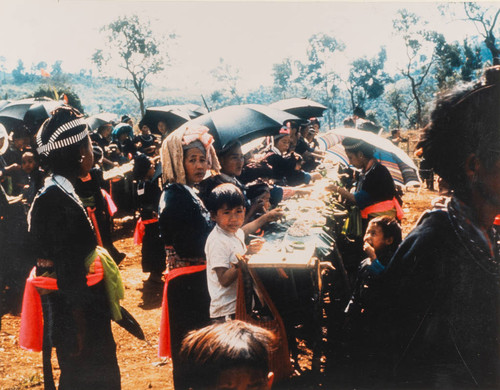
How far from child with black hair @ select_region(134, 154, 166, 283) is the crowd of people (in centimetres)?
138

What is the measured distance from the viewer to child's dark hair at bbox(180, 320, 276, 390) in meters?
1.41

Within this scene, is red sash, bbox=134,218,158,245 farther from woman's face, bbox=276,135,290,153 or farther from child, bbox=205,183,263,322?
child, bbox=205,183,263,322

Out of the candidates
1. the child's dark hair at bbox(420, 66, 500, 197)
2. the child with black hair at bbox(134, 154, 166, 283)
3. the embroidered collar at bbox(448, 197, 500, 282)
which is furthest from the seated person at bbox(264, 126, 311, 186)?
the embroidered collar at bbox(448, 197, 500, 282)

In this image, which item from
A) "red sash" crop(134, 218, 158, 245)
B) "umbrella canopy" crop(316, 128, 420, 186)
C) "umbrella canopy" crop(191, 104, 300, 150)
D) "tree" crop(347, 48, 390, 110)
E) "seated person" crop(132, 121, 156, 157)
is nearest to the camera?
"umbrella canopy" crop(316, 128, 420, 186)

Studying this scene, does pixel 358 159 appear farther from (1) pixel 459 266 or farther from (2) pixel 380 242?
(1) pixel 459 266

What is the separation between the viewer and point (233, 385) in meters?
1.43

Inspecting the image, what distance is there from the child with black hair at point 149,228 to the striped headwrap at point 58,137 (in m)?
3.27

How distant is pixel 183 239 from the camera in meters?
2.43

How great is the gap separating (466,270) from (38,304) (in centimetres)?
223

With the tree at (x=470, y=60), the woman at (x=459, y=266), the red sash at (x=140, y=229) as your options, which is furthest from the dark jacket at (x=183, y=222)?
the tree at (x=470, y=60)

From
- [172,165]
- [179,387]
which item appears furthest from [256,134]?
[179,387]

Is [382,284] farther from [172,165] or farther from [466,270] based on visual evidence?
[172,165]

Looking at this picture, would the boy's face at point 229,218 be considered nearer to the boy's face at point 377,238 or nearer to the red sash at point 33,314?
the red sash at point 33,314

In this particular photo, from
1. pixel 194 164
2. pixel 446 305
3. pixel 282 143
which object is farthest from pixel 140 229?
pixel 446 305
